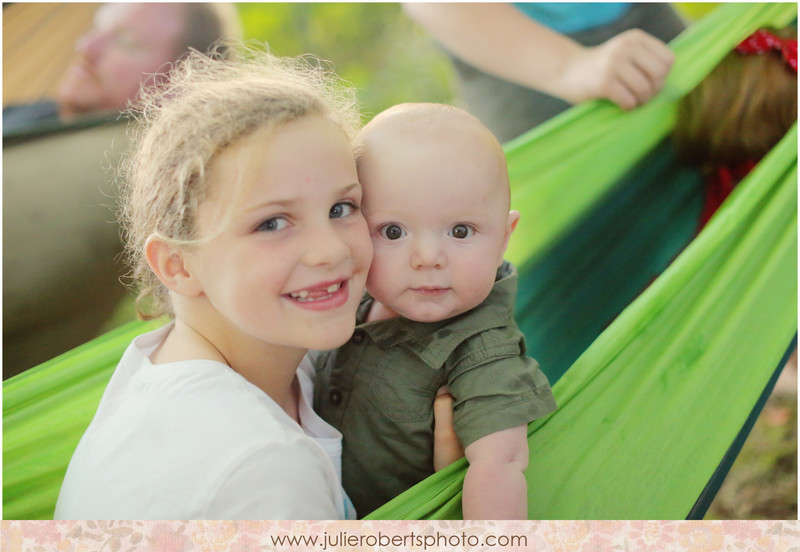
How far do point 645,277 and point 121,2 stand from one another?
1.26 metres

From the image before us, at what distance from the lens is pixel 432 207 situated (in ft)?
2.95

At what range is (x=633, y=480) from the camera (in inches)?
42.9

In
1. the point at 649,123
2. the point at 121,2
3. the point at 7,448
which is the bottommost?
the point at 7,448

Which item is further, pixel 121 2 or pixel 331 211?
pixel 121 2

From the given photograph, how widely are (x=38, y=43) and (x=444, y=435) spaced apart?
115cm

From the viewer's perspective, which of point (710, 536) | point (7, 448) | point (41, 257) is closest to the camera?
point (710, 536)

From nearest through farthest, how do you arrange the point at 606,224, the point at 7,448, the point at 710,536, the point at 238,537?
the point at 238,537, the point at 710,536, the point at 7,448, the point at 606,224

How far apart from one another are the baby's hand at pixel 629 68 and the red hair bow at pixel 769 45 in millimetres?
176

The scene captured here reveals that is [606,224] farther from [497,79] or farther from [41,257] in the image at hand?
[41,257]

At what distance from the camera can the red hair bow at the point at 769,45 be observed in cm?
143

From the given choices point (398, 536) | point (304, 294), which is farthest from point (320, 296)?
point (398, 536)

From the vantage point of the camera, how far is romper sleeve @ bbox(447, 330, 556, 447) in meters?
0.91

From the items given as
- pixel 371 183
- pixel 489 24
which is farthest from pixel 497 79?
pixel 371 183

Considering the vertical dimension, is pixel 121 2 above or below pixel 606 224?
above
